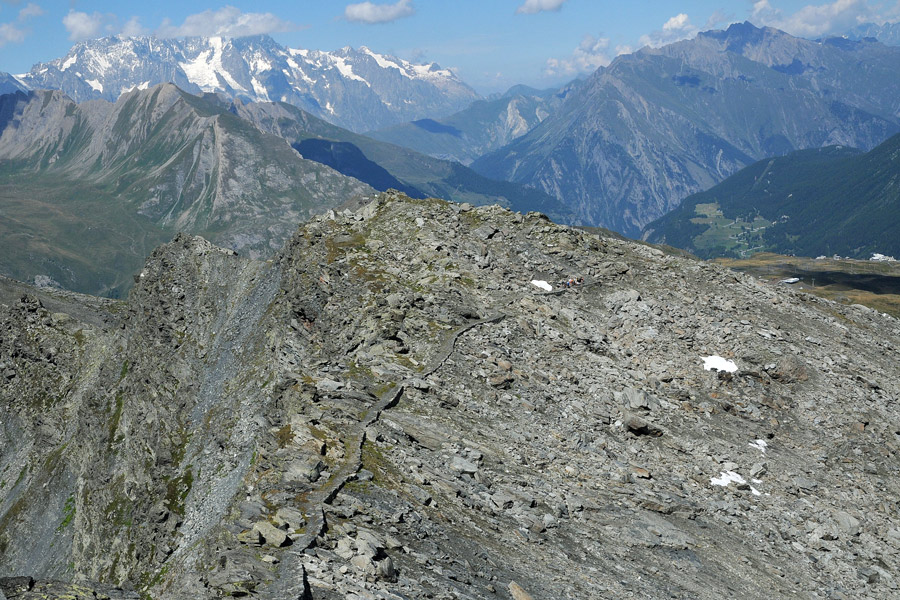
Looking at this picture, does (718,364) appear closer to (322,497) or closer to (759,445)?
(759,445)

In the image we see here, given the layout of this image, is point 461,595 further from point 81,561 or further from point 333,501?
point 81,561

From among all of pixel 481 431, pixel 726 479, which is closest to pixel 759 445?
pixel 726 479

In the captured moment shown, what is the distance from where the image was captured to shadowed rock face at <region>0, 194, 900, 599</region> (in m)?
31.6

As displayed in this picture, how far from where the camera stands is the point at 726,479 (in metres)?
Answer: 48.5

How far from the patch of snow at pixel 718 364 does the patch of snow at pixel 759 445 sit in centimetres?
846

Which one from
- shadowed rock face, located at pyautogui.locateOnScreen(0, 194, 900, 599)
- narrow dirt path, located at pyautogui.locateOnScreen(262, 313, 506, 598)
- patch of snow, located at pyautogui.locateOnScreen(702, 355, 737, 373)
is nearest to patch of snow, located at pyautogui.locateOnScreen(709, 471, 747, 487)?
shadowed rock face, located at pyautogui.locateOnScreen(0, 194, 900, 599)

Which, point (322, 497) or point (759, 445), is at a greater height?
point (322, 497)

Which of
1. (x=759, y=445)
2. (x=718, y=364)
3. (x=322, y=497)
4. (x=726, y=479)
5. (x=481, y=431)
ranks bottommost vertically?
(x=726, y=479)

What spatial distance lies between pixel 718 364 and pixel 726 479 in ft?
51.6

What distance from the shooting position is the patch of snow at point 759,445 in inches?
2087

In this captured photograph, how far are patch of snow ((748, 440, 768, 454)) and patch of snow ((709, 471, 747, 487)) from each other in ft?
16.5

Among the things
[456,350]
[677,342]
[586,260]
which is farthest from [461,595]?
[586,260]

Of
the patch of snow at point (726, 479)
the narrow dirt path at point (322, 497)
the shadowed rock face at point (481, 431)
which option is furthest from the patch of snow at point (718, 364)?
the narrow dirt path at point (322, 497)

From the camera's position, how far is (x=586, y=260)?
78812 millimetres
